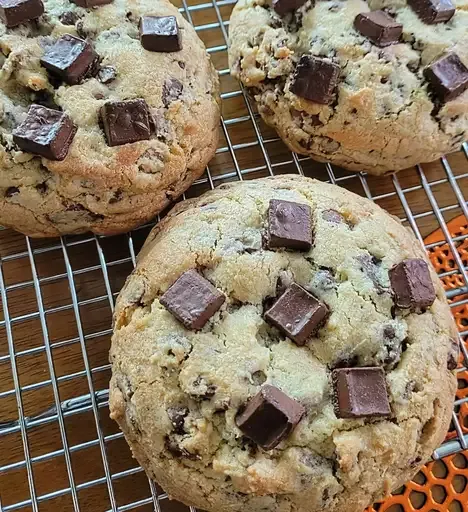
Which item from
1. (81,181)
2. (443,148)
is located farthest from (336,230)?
(81,181)

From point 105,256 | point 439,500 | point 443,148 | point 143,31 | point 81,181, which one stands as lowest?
point 439,500

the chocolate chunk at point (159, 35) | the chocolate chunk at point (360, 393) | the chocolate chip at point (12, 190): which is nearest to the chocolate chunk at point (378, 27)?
the chocolate chunk at point (159, 35)

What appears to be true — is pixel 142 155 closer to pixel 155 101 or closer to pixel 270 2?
Result: pixel 155 101

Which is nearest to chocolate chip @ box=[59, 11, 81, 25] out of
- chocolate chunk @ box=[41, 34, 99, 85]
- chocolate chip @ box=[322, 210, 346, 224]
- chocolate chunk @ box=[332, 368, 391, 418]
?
chocolate chunk @ box=[41, 34, 99, 85]

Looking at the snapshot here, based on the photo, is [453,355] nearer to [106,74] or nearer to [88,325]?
[88,325]

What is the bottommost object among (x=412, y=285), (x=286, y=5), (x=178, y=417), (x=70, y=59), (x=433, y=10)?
(x=178, y=417)

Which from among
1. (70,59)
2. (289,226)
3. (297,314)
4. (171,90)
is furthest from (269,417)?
(70,59)

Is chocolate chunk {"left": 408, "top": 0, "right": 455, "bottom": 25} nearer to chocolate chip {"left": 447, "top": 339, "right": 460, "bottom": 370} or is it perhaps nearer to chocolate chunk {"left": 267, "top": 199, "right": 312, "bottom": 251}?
chocolate chunk {"left": 267, "top": 199, "right": 312, "bottom": 251}
